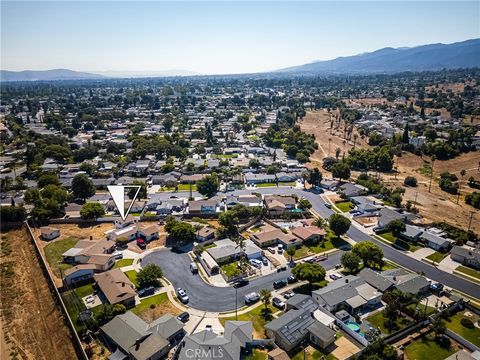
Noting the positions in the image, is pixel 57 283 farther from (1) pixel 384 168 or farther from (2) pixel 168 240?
(1) pixel 384 168

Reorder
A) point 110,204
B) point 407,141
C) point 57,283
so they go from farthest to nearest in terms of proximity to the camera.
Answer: point 407,141
point 110,204
point 57,283

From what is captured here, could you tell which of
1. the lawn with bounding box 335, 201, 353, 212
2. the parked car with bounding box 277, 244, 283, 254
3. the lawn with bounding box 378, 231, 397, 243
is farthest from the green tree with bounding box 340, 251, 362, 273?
the lawn with bounding box 335, 201, 353, 212

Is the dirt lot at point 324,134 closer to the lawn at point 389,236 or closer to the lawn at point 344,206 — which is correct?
the lawn at point 344,206

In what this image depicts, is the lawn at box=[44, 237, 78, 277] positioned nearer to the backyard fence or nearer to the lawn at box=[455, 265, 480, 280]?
the backyard fence

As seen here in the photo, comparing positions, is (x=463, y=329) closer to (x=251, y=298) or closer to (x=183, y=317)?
(x=251, y=298)

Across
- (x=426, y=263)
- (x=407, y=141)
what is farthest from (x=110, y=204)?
(x=407, y=141)

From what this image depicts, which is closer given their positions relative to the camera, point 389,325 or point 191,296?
point 389,325

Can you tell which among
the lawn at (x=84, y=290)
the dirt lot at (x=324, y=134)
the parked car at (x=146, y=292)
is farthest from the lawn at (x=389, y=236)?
the lawn at (x=84, y=290)
